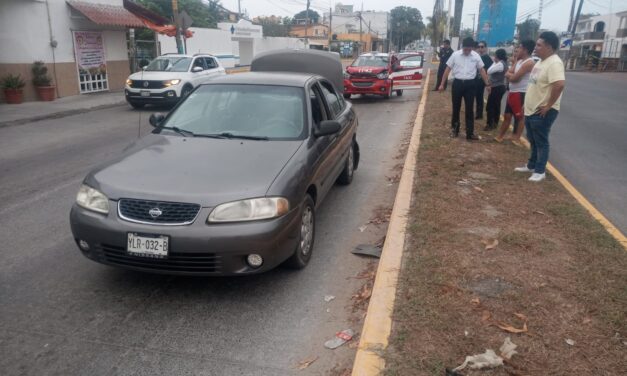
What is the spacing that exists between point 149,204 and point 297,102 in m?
2.14

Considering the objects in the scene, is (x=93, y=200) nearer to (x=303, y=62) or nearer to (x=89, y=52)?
(x=303, y=62)

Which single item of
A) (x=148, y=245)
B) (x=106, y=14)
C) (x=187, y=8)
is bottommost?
(x=148, y=245)

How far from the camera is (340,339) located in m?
3.44

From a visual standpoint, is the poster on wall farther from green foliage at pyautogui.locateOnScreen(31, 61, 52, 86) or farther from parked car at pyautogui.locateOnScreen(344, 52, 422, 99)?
parked car at pyautogui.locateOnScreen(344, 52, 422, 99)

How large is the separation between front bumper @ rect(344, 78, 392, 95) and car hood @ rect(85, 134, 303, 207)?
13478 mm

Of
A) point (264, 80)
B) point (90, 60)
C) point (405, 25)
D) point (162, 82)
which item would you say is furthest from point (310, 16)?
point (264, 80)

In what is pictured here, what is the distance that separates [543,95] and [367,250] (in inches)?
135

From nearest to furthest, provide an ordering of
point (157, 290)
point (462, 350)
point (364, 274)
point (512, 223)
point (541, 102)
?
point (462, 350) < point (157, 290) < point (364, 274) < point (512, 223) < point (541, 102)

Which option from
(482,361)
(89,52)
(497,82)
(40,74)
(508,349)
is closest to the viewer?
(482,361)

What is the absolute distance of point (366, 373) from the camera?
2.84 meters

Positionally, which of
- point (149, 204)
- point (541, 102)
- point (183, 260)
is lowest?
point (183, 260)

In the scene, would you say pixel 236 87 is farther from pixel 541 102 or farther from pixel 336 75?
pixel 336 75

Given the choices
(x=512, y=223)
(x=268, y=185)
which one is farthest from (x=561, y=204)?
(x=268, y=185)

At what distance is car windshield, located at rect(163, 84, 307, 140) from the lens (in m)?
4.96
